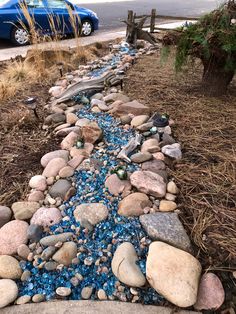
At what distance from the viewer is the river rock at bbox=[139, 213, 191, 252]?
1665 mm

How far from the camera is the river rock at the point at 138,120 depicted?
2.86 meters

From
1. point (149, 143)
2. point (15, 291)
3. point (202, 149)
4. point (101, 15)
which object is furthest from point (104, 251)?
point (101, 15)

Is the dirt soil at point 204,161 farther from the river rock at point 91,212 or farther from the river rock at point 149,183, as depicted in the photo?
the river rock at point 91,212

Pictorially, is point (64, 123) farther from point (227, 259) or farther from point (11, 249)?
point (227, 259)

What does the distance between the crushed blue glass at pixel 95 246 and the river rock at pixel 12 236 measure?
0.15 m

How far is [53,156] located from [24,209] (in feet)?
2.04

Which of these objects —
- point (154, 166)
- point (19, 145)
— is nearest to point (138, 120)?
point (154, 166)

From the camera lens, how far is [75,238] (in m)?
1.76

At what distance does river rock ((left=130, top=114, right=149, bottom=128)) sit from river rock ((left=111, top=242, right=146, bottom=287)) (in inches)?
57.3

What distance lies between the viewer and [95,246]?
171 cm

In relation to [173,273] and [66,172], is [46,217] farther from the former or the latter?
[173,273]

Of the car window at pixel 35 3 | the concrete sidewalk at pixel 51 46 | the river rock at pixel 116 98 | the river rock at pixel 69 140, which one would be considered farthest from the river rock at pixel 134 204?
the car window at pixel 35 3

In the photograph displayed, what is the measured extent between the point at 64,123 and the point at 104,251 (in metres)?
1.71

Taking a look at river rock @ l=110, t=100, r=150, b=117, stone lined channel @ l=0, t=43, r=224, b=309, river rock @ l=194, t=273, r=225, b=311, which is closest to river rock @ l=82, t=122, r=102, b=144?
stone lined channel @ l=0, t=43, r=224, b=309
